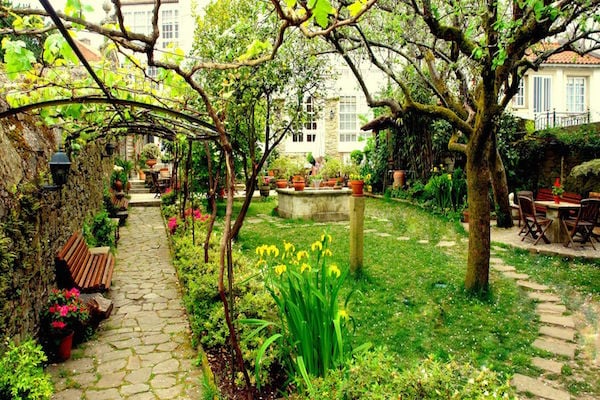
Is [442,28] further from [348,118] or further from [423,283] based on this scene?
[348,118]

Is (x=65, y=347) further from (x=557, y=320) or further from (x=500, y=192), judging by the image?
(x=500, y=192)

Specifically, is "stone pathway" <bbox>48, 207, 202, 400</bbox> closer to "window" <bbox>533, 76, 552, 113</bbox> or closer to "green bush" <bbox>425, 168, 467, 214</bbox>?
"green bush" <bbox>425, 168, 467, 214</bbox>

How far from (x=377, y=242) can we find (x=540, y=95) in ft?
51.4

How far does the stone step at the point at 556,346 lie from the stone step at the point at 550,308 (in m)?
0.79

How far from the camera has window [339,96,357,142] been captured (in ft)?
77.0

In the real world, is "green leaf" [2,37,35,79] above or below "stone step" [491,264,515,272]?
above

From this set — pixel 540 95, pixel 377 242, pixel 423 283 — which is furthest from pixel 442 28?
pixel 540 95

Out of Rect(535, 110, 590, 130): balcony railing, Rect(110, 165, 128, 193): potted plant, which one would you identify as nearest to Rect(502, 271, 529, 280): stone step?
Rect(110, 165, 128, 193): potted plant

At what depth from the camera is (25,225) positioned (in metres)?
3.73

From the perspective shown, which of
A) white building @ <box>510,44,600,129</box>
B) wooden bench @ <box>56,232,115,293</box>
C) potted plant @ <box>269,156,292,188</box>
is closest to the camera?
wooden bench @ <box>56,232,115,293</box>

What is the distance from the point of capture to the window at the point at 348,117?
23.5 m

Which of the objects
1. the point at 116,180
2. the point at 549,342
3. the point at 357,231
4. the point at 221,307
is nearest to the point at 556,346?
the point at 549,342

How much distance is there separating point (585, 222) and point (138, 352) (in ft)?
24.4

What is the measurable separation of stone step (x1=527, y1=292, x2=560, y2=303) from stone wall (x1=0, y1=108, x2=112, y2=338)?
5.69m
